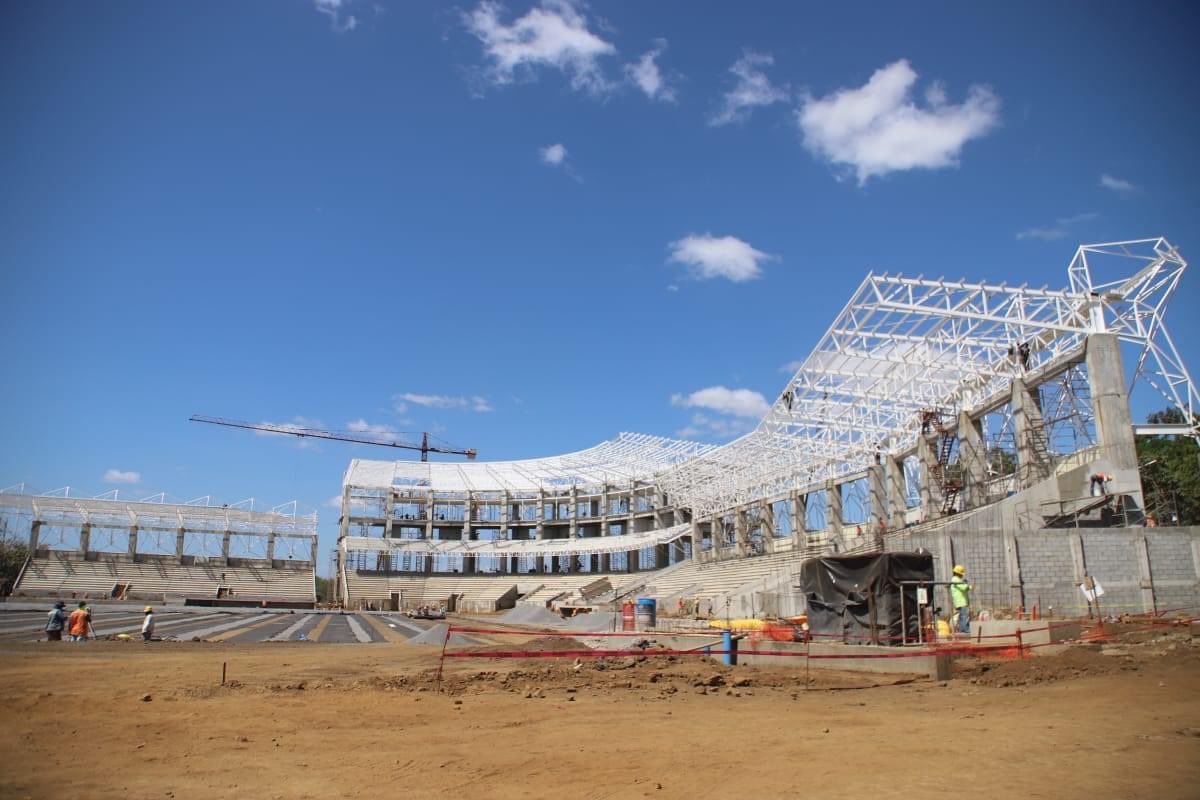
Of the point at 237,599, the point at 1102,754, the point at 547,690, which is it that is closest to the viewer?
the point at 1102,754

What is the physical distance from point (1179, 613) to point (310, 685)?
22.4 metres

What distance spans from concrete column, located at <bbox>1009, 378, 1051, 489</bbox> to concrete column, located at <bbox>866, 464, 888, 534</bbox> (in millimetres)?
12392

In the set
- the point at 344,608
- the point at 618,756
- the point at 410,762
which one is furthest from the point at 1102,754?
the point at 344,608

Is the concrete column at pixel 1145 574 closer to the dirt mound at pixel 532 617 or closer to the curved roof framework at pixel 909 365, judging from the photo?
the curved roof framework at pixel 909 365

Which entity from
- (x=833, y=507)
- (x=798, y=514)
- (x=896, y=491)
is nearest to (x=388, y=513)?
(x=798, y=514)

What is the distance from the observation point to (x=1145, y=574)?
891 inches

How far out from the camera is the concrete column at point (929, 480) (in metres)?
37.0

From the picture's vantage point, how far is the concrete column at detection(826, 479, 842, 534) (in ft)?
153

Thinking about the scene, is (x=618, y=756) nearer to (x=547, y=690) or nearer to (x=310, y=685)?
(x=547, y=690)

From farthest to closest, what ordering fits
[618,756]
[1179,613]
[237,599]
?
[237,599] < [1179,613] < [618,756]

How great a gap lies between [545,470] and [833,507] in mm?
41070

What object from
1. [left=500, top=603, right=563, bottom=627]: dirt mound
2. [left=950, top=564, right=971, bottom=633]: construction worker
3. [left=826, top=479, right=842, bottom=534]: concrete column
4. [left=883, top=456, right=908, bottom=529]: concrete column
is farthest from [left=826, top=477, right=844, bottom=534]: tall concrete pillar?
[left=950, top=564, right=971, bottom=633]: construction worker

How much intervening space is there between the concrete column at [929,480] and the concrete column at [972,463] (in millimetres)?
1497

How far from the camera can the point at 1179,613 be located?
21.5m
